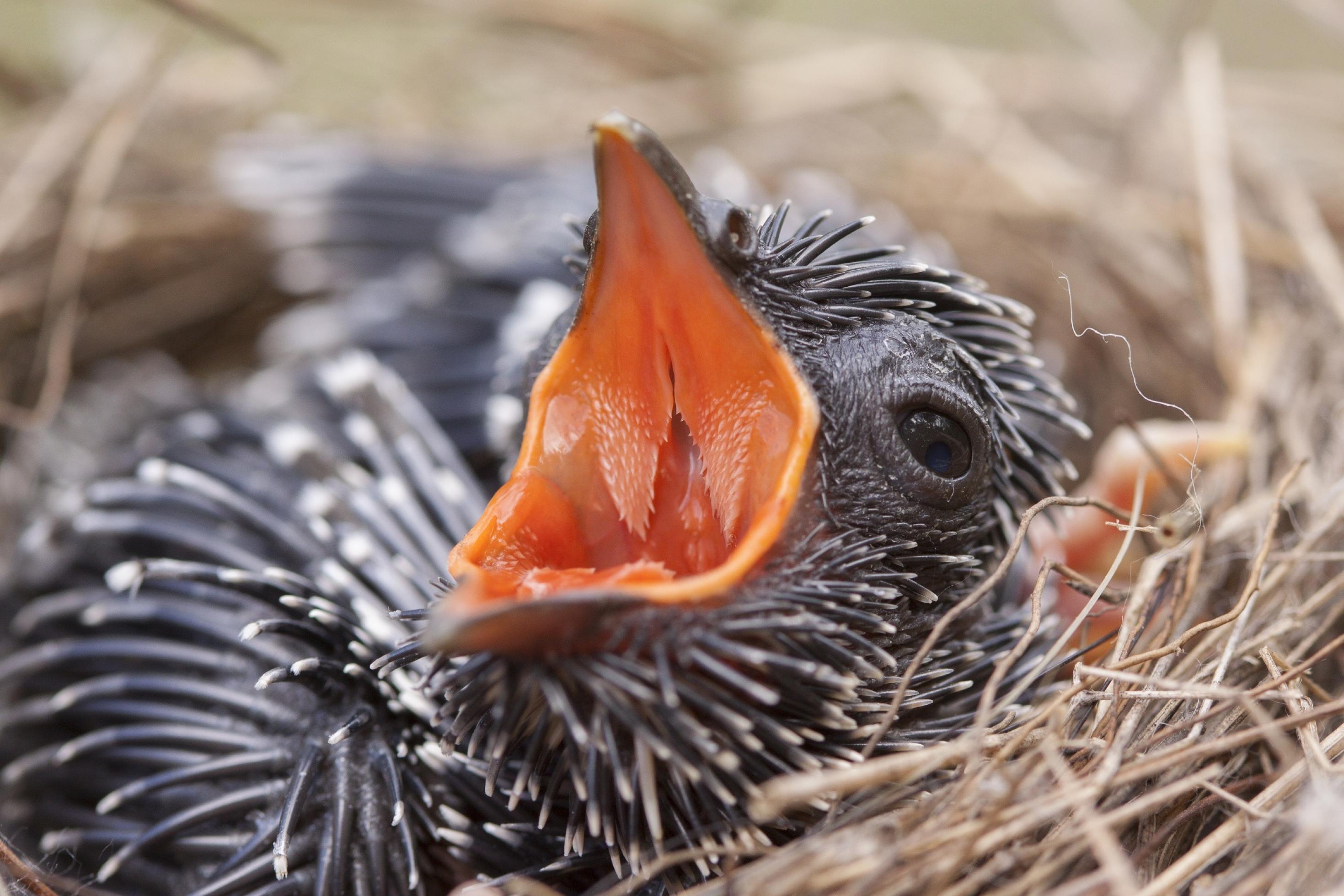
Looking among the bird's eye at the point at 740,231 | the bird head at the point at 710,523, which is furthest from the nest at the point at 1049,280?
the bird's eye at the point at 740,231

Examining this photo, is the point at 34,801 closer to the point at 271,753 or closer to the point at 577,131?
the point at 271,753

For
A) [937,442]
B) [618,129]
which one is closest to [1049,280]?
[937,442]

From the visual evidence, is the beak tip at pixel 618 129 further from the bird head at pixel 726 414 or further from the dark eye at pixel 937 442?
the dark eye at pixel 937 442

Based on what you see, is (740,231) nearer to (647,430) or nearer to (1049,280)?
(647,430)

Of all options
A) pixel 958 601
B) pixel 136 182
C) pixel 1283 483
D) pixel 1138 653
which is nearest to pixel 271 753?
pixel 958 601

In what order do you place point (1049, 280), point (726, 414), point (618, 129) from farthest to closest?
1. point (1049, 280)
2. point (726, 414)
3. point (618, 129)

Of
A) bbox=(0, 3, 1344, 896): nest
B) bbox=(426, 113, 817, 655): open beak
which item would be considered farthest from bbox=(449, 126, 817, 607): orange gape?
bbox=(0, 3, 1344, 896): nest
